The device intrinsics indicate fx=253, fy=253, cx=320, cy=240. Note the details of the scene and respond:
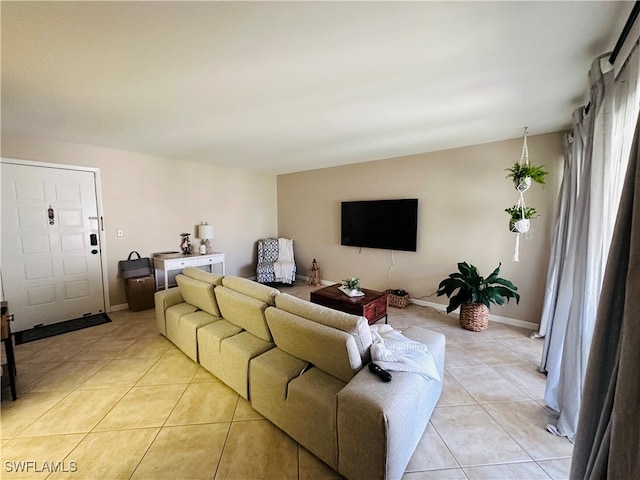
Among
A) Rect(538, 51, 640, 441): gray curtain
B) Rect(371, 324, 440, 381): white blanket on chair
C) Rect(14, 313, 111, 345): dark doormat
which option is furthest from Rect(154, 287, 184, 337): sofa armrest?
Rect(538, 51, 640, 441): gray curtain

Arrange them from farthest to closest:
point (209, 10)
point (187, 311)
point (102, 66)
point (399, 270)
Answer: point (399, 270) → point (187, 311) → point (102, 66) → point (209, 10)

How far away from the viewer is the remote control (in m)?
1.36

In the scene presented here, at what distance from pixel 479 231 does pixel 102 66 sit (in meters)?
4.32

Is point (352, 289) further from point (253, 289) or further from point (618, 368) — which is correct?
point (618, 368)

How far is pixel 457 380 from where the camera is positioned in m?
2.26

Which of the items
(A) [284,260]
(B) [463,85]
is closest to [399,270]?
(A) [284,260]

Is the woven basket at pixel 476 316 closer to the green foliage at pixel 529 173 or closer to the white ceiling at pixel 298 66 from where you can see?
the green foliage at pixel 529 173

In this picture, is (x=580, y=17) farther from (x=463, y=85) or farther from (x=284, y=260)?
(x=284, y=260)

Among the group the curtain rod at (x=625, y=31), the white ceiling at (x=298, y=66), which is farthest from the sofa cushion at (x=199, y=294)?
the curtain rod at (x=625, y=31)

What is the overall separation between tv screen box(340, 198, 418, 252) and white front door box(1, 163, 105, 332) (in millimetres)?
4004

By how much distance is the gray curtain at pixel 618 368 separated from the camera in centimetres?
73

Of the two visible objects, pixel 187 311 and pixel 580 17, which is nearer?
A: pixel 580 17

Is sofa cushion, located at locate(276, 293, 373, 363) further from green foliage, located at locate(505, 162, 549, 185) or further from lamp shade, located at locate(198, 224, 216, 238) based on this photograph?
lamp shade, located at locate(198, 224, 216, 238)

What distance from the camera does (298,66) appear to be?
1.70 meters
